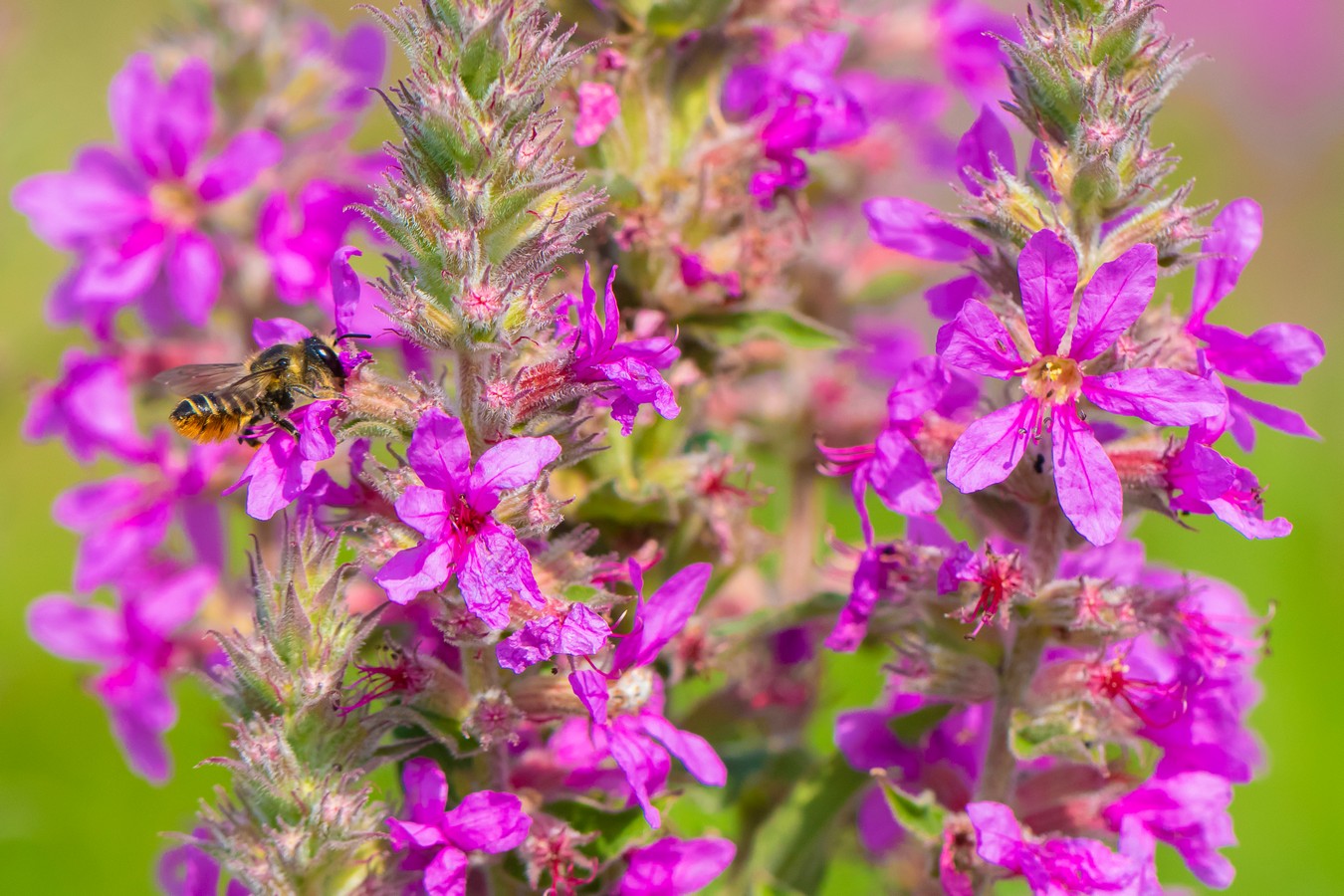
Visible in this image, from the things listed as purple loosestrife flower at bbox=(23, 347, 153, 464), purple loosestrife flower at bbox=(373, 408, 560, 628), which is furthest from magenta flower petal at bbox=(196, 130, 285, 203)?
purple loosestrife flower at bbox=(373, 408, 560, 628)

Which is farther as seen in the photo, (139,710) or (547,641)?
(139,710)

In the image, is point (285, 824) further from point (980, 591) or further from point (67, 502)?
point (67, 502)

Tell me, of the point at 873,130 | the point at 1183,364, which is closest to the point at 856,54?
the point at 873,130

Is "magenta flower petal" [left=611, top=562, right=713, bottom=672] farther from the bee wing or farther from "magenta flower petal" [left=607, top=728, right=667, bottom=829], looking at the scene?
the bee wing

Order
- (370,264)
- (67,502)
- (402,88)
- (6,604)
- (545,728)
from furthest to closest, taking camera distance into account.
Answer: (370,264), (6,604), (67,502), (545,728), (402,88)

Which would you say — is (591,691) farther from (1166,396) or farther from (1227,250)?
(1227,250)

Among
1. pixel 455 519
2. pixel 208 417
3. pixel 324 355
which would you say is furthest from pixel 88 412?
pixel 455 519
